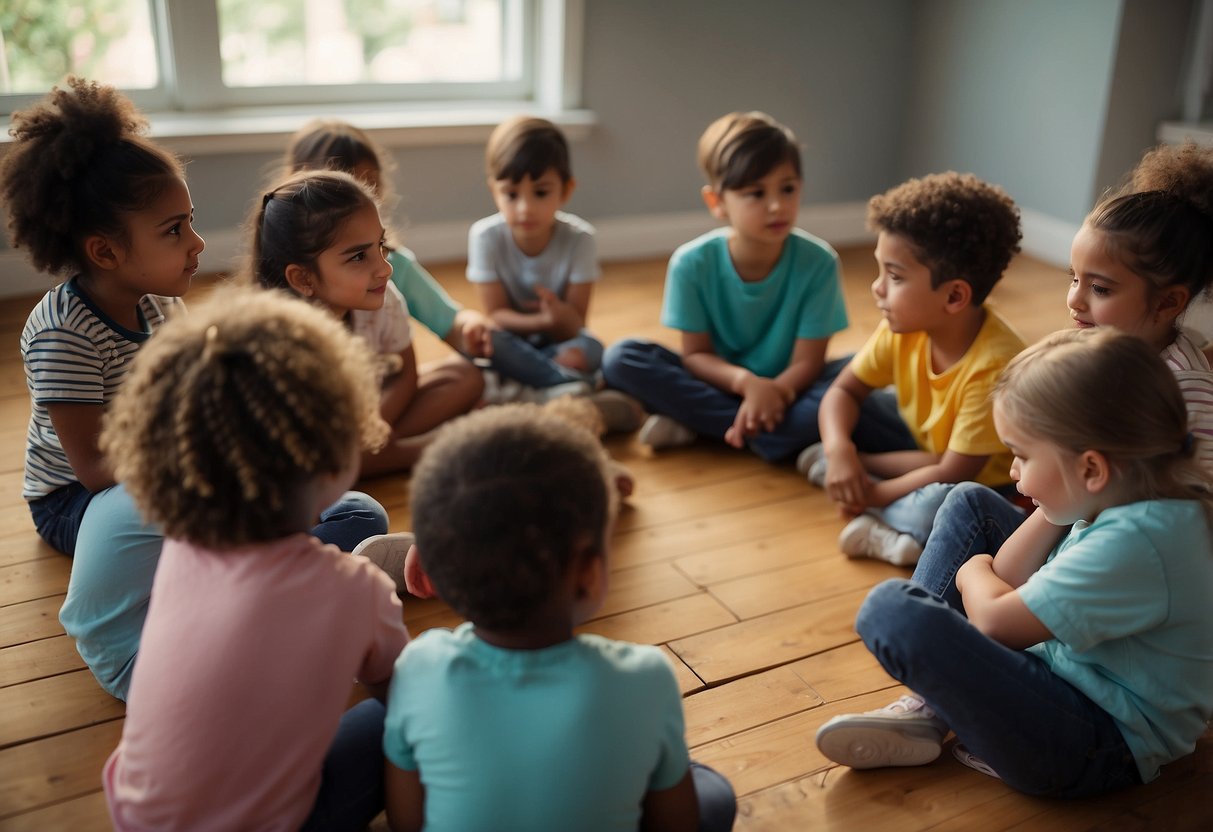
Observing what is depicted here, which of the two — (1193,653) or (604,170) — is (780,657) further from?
(604,170)

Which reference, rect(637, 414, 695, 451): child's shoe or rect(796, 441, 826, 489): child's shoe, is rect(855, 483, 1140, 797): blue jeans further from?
rect(637, 414, 695, 451): child's shoe

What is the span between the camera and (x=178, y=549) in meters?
1.07

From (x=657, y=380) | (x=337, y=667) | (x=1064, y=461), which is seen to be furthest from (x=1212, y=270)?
(x=337, y=667)

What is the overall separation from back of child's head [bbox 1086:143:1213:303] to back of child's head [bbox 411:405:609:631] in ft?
3.14

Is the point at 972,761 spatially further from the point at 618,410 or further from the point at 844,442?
the point at 618,410

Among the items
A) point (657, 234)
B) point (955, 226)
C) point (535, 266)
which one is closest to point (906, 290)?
point (955, 226)

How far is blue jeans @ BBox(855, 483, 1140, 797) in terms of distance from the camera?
4.09 feet

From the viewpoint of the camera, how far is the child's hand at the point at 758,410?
2.16 metres

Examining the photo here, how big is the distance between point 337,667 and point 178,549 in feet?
0.62

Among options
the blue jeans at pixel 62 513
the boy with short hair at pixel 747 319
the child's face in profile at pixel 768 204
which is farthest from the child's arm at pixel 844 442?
the blue jeans at pixel 62 513

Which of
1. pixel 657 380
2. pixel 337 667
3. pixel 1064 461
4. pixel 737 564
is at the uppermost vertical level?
pixel 1064 461

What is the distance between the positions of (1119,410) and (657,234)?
2.46 metres

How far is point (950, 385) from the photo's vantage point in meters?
1.89

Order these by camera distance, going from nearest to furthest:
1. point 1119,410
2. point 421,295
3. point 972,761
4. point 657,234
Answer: point 1119,410 → point 972,761 → point 421,295 → point 657,234
